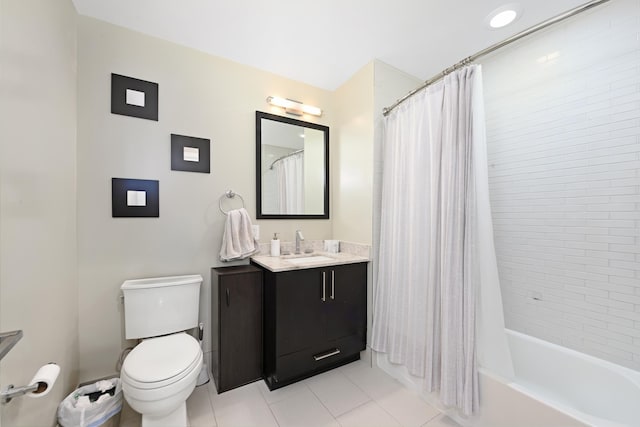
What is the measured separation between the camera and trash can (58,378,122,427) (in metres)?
1.18

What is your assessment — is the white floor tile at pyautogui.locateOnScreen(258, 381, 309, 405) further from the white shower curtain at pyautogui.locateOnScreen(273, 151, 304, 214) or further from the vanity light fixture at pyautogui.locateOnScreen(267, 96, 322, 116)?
the vanity light fixture at pyautogui.locateOnScreen(267, 96, 322, 116)

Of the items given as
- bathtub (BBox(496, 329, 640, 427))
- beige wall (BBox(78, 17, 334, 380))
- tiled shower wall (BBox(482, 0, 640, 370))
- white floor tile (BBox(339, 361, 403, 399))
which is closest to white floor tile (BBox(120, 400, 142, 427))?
beige wall (BBox(78, 17, 334, 380))

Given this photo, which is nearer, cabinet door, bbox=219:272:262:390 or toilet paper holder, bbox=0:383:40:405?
toilet paper holder, bbox=0:383:40:405

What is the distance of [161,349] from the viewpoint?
1372 mm

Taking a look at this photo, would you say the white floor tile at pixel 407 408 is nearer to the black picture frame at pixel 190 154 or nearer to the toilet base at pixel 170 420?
the toilet base at pixel 170 420

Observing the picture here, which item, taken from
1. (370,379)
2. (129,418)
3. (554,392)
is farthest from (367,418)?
(129,418)

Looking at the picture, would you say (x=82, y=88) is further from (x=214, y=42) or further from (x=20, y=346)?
(x=20, y=346)

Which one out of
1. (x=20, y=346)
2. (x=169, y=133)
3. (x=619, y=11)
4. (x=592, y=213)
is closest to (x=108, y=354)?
(x=20, y=346)

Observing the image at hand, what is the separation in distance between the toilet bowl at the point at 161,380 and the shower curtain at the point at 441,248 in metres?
1.37

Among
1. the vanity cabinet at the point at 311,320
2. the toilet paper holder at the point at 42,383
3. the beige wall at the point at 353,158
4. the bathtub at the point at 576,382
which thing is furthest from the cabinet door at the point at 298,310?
the bathtub at the point at 576,382

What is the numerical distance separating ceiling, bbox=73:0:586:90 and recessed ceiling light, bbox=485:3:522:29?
34 millimetres

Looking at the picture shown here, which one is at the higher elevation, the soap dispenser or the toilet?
the soap dispenser

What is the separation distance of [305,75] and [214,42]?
2.58 ft

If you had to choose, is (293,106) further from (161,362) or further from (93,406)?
(93,406)
